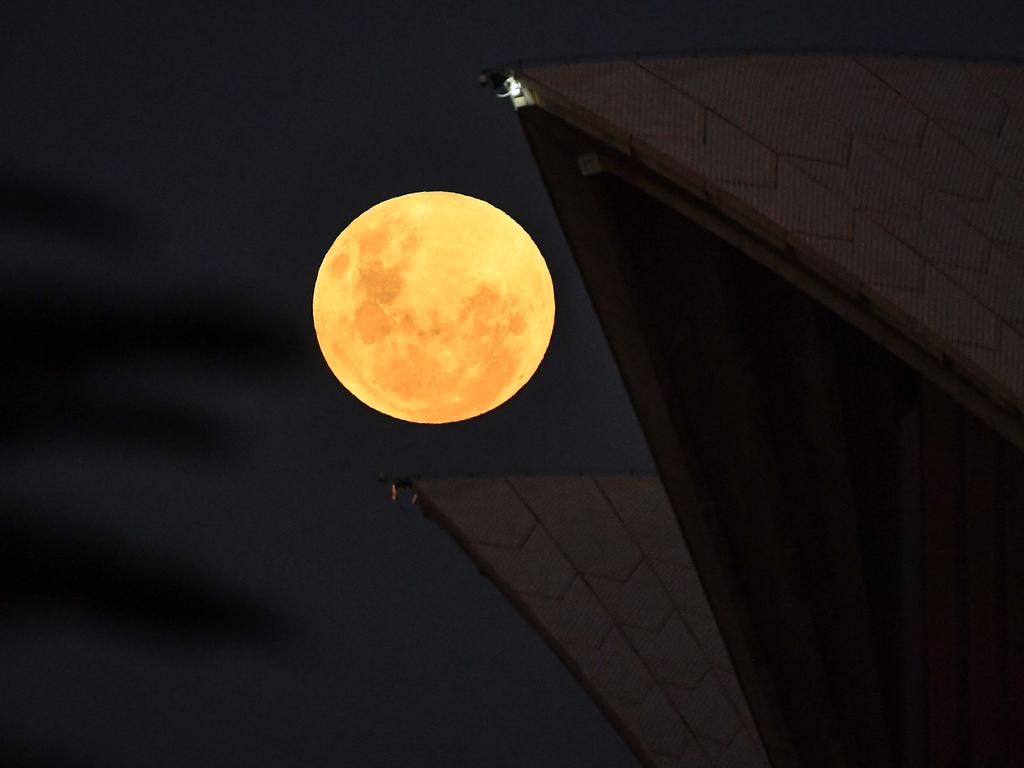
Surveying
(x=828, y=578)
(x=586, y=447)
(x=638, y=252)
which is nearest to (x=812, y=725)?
(x=828, y=578)

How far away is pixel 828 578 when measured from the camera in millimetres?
13602

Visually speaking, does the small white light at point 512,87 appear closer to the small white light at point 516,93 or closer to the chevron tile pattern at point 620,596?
the small white light at point 516,93

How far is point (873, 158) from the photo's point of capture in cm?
975

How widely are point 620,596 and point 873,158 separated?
29.2ft

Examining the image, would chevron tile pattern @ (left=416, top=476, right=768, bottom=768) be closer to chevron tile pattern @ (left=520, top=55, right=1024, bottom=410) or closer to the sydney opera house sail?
the sydney opera house sail

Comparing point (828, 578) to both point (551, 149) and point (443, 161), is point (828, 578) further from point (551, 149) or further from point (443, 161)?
point (443, 161)

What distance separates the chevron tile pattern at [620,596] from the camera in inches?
681

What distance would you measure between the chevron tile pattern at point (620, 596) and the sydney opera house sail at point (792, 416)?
0.10 feet

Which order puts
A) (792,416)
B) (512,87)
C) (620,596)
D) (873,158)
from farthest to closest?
(620,596)
(792,416)
(873,158)
(512,87)

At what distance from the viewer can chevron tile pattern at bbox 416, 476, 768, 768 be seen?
1730cm

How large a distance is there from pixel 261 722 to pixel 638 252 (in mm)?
12324

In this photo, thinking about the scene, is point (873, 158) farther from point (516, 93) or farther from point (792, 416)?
point (792, 416)

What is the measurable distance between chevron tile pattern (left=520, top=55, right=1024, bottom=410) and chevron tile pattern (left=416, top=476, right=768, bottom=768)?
8.40m

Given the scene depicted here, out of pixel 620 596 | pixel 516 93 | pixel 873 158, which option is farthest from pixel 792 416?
pixel 620 596
